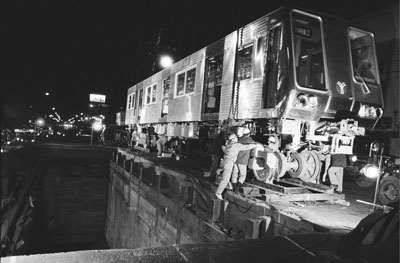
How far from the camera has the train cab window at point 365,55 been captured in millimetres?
6672

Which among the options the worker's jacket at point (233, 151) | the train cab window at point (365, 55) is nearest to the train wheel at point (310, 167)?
the worker's jacket at point (233, 151)

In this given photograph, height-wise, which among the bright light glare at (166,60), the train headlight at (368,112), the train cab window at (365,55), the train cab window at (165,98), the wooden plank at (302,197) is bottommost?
the wooden plank at (302,197)

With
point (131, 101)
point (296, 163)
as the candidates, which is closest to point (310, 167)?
point (296, 163)

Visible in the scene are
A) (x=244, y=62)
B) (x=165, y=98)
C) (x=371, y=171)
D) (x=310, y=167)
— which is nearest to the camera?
(x=310, y=167)

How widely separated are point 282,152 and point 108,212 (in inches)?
495

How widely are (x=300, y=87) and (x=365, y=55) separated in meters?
2.32

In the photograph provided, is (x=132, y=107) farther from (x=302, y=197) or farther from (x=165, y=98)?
(x=302, y=197)

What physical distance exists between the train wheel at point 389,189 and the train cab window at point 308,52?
265 centimetres

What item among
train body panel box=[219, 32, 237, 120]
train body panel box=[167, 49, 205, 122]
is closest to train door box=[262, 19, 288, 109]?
train body panel box=[219, 32, 237, 120]

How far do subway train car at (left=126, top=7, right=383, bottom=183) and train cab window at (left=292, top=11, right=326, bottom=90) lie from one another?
0.02 m

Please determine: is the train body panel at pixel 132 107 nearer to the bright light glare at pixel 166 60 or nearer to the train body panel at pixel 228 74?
the bright light glare at pixel 166 60

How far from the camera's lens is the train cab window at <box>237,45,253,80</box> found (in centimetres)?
652

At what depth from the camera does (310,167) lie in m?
6.51

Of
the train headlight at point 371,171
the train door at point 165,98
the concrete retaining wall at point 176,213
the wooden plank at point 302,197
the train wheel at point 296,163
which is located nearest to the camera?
the concrete retaining wall at point 176,213
